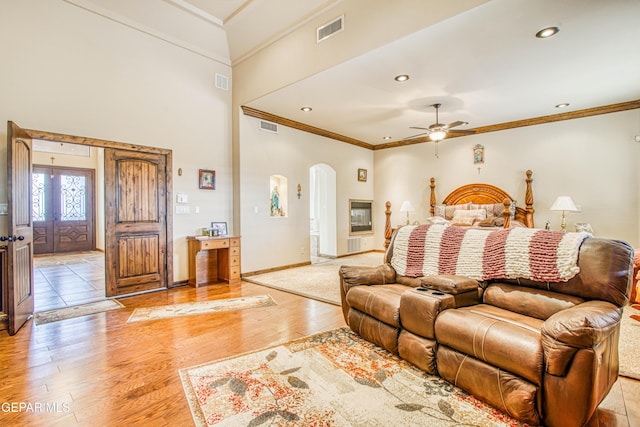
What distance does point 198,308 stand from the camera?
4000 mm

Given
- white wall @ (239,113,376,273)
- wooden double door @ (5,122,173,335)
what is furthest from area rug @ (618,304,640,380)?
wooden double door @ (5,122,173,335)

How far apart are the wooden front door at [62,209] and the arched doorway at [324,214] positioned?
22.6 feet

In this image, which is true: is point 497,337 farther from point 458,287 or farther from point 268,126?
point 268,126

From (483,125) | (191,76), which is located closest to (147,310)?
(191,76)

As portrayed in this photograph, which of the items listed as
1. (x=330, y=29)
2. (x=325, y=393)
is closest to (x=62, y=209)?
(x=330, y=29)

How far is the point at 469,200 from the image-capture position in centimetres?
729

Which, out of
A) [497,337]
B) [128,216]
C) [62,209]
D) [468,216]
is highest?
[62,209]

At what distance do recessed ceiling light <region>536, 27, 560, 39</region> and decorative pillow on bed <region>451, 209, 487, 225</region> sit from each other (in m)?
4.04

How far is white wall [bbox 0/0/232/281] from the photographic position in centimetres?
375

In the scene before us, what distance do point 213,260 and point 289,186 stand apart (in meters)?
2.20

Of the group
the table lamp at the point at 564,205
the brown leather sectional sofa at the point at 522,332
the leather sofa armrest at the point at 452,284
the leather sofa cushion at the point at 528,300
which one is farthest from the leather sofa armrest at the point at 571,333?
the table lamp at the point at 564,205

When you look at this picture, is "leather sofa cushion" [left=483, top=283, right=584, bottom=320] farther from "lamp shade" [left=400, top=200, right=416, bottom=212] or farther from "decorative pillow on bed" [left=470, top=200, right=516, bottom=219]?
"lamp shade" [left=400, top=200, right=416, bottom=212]

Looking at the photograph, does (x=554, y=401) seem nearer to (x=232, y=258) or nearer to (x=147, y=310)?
(x=147, y=310)

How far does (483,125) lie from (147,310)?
24.3 ft
